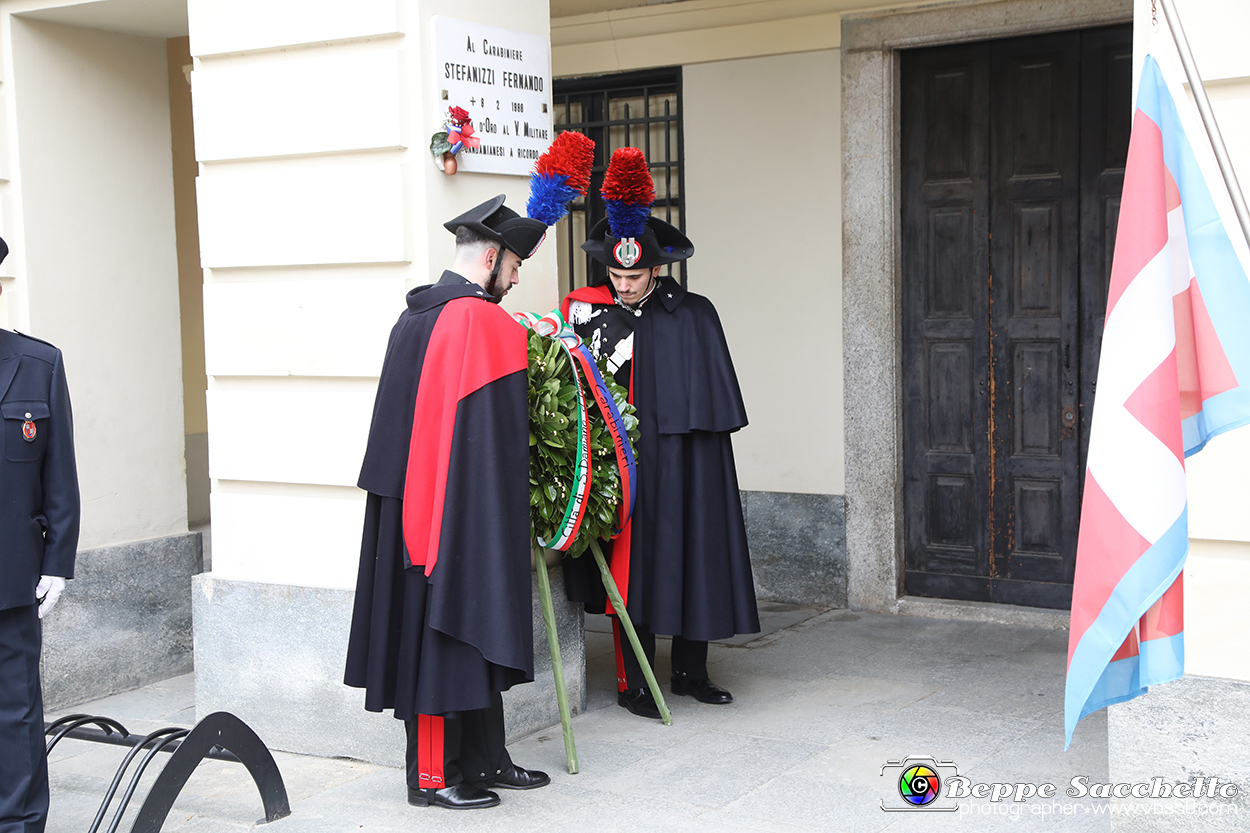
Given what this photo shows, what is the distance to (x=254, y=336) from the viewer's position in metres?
5.11

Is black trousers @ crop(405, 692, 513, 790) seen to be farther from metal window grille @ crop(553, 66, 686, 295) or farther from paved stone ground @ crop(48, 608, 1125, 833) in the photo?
metal window grille @ crop(553, 66, 686, 295)

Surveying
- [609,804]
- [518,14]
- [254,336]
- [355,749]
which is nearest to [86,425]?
[254,336]

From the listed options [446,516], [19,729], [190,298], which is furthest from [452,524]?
[190,298]

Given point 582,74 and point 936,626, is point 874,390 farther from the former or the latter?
point 582,74

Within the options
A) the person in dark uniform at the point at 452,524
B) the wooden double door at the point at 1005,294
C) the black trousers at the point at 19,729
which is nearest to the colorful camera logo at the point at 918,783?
the person in dark uniform at the point at 452,524

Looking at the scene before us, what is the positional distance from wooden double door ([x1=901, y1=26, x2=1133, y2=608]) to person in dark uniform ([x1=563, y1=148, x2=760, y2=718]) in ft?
6.11

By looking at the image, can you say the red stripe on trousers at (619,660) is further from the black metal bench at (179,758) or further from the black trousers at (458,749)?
the black metal bench at (179,758)

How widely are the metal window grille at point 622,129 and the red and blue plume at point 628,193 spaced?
2.25 m

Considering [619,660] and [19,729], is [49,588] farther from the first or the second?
[619,660]

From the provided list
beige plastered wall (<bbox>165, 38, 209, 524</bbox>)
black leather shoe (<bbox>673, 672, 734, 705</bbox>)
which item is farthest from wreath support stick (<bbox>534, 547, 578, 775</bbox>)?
beige plastered wall (<bbox>165, 38, 209, 524</bbox>)

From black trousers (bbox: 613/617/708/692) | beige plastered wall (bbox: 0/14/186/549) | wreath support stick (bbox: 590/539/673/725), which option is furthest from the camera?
beige plastered wall (bbox: 0/14/186/549)

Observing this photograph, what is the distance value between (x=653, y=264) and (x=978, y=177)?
7.51 ft

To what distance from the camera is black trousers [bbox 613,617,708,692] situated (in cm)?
541

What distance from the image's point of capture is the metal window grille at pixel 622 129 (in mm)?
7578
